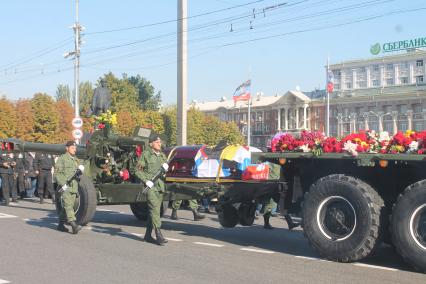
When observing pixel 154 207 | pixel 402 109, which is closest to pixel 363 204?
pixel 154 207

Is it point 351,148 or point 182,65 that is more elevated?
point 182,65

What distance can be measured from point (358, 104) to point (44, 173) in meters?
90.8

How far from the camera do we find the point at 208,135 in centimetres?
9456

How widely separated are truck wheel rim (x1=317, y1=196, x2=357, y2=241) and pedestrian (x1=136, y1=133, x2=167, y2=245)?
2.74 metres

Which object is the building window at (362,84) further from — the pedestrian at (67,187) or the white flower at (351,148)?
the white flower at (351,148)

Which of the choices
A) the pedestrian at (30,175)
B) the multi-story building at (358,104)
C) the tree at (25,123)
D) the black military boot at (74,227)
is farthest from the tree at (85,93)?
the black military boot at (74,227)

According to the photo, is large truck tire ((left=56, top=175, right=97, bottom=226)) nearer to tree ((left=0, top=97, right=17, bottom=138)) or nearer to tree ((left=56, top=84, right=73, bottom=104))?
tree ((left=0, top=97, right=17, bottom=138))

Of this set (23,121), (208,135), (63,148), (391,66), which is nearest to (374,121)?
(391,66)

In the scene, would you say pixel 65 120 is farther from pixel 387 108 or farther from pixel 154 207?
pixel 154 207

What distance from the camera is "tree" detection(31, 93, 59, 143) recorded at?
6981 centimetres

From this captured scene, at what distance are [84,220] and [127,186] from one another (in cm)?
104

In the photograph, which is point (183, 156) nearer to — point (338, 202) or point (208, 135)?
point (338, 202)

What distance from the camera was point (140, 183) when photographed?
1162 centimetres

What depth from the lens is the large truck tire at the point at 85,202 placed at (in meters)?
11.7
